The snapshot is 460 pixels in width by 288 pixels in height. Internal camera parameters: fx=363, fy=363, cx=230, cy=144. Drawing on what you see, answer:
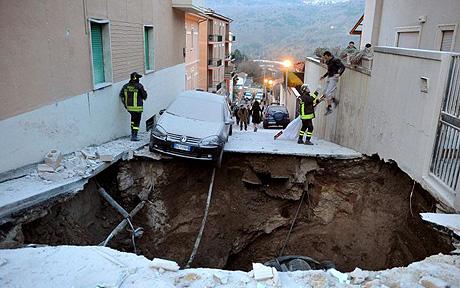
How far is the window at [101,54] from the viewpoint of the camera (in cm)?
911

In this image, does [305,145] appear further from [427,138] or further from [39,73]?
[39,73]

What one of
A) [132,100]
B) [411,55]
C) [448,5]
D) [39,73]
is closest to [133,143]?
[132,100]

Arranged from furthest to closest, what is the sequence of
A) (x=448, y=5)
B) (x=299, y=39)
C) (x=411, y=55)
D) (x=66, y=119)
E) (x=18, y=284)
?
1. (x=299, y=39)
2. (x=448, y=5)
3. (x=66, y=119)
4. (x=411, y=55)
5. (x=18, y=284)

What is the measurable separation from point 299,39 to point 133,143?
106 m

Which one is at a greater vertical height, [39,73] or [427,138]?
[39,73]

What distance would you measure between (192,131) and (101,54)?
129 inches

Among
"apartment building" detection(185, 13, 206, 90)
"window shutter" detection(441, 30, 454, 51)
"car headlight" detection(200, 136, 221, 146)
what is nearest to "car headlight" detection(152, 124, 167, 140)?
"car headlight" detection(200, 136, 221, 146)

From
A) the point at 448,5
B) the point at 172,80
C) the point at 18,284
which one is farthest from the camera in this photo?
the point at 172,80

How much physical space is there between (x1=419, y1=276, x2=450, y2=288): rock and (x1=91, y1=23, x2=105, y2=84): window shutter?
26.7 ft

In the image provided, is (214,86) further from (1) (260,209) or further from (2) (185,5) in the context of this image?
(1) (260,209)

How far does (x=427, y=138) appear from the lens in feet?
20.3

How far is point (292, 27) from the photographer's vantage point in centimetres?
12762

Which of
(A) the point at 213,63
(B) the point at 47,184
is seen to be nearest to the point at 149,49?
(B) the point at 47,184

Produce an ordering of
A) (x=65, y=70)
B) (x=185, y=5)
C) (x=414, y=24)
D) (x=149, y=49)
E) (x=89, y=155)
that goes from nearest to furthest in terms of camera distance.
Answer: (x=65, y=70) < (x=89, y=155) < (x=414, y=24) < (x=149, y=49) < (x=185, y=5)
